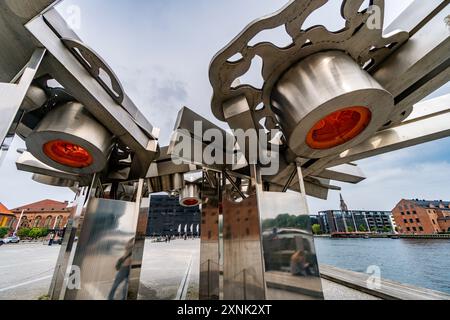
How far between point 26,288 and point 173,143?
7906 mm

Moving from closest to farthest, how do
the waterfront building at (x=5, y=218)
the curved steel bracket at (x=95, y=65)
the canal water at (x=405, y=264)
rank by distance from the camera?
the curved steel bracket at (x=95, y=65) < the canal water at (x=405, y=264) < the waterfront building at (x=5, y=218)

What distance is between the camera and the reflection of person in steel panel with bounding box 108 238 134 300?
4.05 metres

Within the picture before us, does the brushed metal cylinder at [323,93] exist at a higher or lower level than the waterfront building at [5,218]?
lower

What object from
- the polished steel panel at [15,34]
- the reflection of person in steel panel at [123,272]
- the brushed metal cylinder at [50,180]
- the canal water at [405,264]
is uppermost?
the polished steel panel at [15,34]

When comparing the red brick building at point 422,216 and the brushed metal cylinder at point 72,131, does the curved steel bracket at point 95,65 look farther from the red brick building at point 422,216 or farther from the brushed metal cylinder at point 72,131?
the red brick building at point 422,216

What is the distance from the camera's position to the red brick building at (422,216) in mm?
57812

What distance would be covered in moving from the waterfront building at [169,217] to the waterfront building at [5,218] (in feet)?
136

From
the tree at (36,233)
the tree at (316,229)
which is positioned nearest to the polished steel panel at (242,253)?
the tree at (36,233)

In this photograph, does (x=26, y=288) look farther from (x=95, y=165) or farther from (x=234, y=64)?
(x=234, y=64)

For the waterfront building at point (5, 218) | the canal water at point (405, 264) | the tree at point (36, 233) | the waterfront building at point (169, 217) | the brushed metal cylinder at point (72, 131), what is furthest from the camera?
the waterfront building at point (169, 217)

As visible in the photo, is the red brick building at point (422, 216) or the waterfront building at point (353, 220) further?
the waterfront building at point (353, 220)

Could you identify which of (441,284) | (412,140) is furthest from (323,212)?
(412,140)

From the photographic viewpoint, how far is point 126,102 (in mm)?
4301

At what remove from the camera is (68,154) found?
428 centimetres
